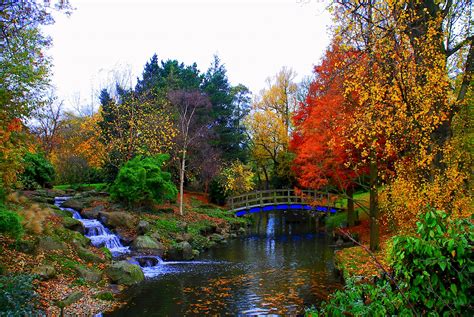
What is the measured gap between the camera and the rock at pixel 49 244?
483 inches

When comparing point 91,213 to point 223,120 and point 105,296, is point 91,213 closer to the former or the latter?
point 105,296

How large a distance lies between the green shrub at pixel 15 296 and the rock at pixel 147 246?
366 inches

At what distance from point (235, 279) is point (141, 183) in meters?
9.76

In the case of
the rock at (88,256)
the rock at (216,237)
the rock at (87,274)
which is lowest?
the rock at (216,237)

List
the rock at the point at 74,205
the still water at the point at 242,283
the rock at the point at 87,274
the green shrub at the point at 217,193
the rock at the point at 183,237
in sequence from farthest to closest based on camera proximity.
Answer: the green shrub at the point at 217,193
the rock at the point at 74,205
the rock at the point at 183,237
the rock at the point at 87,274
the still water at the point at 242,283

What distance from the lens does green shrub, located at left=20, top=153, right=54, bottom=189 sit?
75.9 ft

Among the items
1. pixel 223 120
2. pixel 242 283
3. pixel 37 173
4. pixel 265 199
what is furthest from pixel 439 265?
pixel 223 120

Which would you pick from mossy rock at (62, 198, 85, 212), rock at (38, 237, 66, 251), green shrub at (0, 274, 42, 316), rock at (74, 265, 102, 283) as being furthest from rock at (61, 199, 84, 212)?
green shrub at (0, 274, 42, 316)

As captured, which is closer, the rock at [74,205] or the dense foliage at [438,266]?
the dense foliage at [438,266]

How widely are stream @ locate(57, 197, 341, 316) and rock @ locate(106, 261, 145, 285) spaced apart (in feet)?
1.12

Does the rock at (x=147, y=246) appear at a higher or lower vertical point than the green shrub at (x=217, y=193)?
lower

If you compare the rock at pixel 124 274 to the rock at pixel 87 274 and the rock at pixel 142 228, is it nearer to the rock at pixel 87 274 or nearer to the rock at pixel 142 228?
the rock at pixel 87 274

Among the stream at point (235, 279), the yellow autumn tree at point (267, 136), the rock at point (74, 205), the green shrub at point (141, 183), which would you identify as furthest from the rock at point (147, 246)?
the yellow autumn tree at point (267, 136)

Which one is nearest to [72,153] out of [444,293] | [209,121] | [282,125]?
[209,121]
